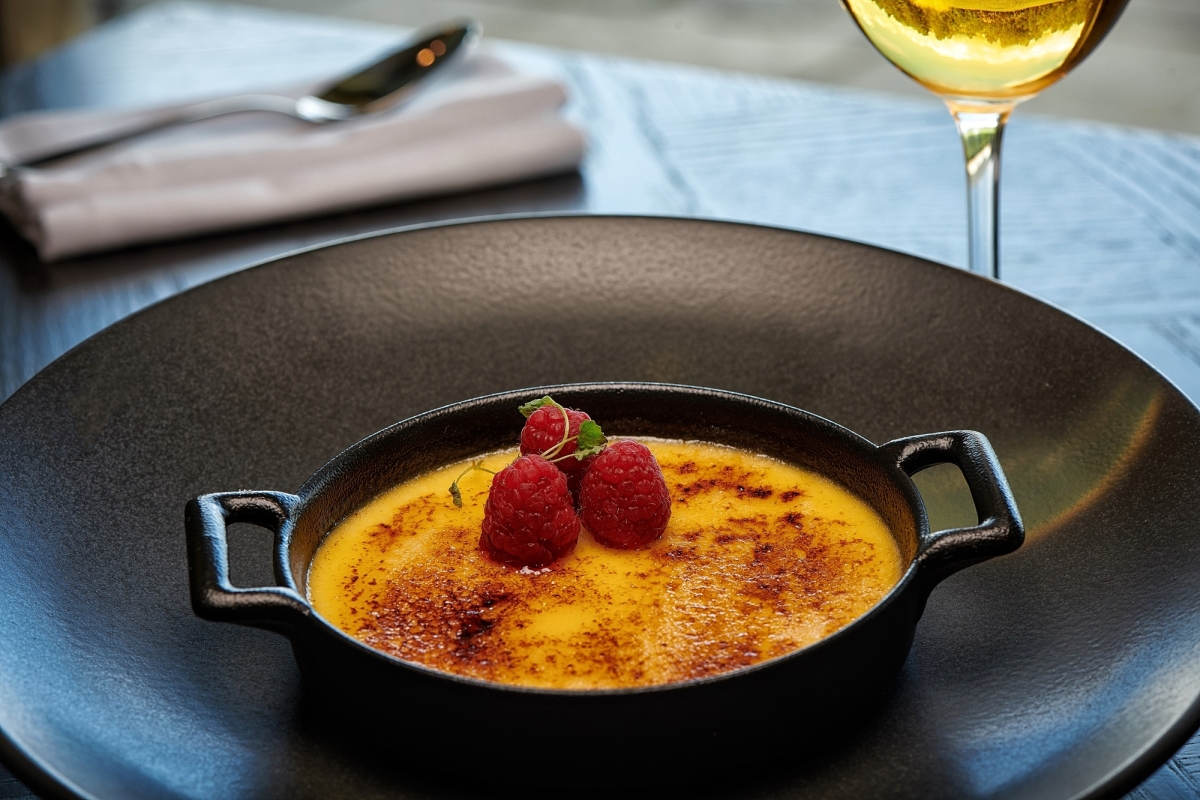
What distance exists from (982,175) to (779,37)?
4.34 metres

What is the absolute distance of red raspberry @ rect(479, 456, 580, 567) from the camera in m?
0.91

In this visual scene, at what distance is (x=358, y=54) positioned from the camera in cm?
239

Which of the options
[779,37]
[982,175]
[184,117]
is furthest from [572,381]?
[779,37]

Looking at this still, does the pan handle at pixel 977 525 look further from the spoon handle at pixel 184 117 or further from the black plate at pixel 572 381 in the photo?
the spoon handle at pixel 184 117

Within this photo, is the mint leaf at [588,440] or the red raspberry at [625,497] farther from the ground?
the mint leaf at [588,440]

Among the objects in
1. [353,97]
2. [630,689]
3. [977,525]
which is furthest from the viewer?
Result: [353,97]

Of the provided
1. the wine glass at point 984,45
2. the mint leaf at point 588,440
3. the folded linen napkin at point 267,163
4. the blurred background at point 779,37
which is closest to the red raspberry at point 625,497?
the mint leaf at point 588,440

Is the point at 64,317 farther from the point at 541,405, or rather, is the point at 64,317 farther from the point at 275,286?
the point at 541,405

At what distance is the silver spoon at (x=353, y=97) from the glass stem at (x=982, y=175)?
95cm

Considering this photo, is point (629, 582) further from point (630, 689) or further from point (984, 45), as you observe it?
point (984, 45)

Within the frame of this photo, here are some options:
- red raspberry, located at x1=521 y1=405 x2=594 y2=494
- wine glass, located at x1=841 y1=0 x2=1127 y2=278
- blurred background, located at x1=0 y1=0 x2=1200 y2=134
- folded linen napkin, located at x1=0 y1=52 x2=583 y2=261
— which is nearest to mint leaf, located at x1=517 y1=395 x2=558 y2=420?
red raspberry, located at x1=521 y1=405 x2=594 y2=494

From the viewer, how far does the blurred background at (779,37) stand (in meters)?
4.69

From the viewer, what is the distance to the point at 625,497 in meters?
0.95

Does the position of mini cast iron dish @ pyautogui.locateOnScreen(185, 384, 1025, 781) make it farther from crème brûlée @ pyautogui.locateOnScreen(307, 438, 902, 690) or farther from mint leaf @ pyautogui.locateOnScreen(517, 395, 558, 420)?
mint leaf @ pyautogui.locateOnScreen(517, 395, 558, 420)
